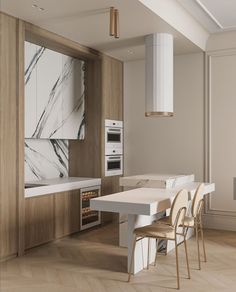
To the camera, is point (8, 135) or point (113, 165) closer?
point (8, 135)

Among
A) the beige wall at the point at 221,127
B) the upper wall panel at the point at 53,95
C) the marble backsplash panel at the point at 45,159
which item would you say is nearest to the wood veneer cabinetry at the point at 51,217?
the marble backsplash panel at the point at 45,159

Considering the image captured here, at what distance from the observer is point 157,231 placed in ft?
11.8

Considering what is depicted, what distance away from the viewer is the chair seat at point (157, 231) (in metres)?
3.57

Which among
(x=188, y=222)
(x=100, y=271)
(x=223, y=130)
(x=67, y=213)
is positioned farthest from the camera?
(x=223, y=130)

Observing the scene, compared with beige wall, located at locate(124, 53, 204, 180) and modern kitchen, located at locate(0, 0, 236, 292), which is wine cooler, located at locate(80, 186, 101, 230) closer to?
modern kitchen, located at locate(0, 0, 236, 292)

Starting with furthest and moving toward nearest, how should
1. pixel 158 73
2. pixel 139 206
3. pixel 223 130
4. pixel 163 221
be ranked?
pixel 223 130 → pixel 158 73 → pixel 163 221 → pixel 139 206

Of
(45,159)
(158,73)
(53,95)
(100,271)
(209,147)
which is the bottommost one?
(100,271)

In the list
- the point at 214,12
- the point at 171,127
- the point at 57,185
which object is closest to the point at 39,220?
the point at 57,185

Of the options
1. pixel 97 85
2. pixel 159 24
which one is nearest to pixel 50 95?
pixel 97 85

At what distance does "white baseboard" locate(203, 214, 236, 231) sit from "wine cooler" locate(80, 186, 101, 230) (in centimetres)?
162

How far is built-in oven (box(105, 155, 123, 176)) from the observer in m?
6.17

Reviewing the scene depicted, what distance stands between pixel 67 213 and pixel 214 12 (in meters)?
3.15

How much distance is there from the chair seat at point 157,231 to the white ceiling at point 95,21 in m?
2.20

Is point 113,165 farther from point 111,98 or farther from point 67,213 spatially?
point 67,213
